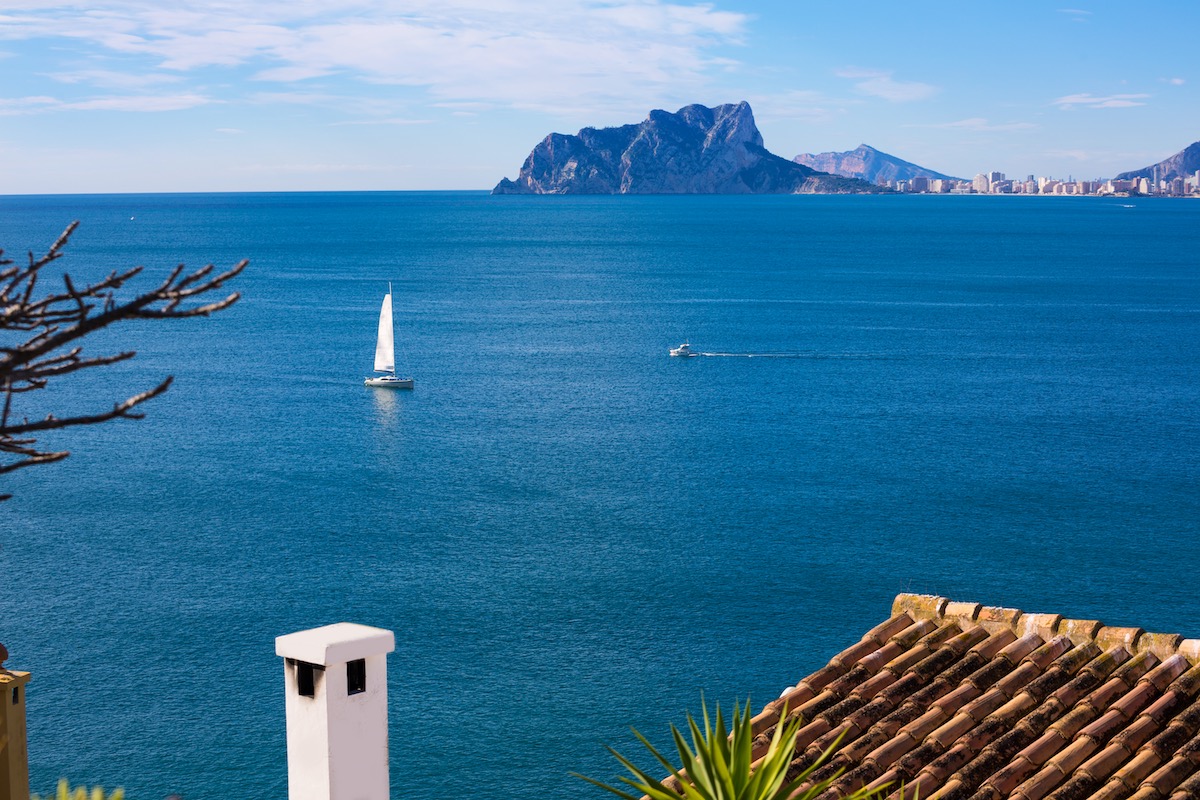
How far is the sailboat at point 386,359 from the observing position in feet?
270

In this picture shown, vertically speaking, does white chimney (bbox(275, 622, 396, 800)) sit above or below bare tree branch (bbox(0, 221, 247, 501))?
below

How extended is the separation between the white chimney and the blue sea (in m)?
29.4

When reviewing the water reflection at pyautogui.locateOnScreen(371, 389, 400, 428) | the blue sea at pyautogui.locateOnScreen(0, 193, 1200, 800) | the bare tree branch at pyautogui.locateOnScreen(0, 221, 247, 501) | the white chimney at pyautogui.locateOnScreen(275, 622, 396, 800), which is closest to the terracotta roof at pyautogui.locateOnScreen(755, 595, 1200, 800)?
the white chimney at pyautogui.locateOnScreen(275, 622, 396, 800)

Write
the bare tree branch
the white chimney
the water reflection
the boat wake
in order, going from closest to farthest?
1. the bare tree branch
2. the white chimney
3. the water reflection
4. the boat wake

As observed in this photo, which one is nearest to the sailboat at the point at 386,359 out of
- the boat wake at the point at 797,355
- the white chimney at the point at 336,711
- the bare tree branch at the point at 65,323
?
the boat wake at the point at 797,355

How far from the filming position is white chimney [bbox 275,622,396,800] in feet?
21.6

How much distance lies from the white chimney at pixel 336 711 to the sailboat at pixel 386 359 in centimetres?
7588

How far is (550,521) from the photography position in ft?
184

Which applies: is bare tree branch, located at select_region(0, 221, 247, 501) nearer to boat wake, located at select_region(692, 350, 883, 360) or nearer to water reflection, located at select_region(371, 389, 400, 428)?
water reflection, located at select_region(371, 389, 400, 428)

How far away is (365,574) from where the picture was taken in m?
51.0

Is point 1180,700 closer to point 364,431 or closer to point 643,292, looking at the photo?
point 364,431

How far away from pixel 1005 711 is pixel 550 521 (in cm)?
4723

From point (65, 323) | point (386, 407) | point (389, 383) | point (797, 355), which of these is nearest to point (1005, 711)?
point (65, 323)

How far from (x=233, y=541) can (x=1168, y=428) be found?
5005cm
